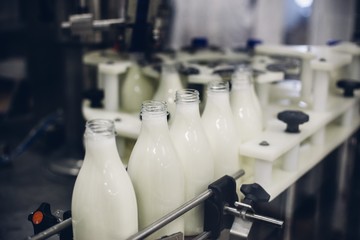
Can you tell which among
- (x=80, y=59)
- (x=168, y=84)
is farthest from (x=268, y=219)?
(x=80, y=59)

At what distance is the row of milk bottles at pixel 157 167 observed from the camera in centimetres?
72

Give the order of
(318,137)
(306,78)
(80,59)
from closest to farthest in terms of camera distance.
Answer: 1. (318,137)
2. (306,78)
3. (80,59)

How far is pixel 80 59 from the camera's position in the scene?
179cm

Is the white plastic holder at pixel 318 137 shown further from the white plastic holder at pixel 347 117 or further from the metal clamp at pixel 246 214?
the metal clamp at pixel 246 214

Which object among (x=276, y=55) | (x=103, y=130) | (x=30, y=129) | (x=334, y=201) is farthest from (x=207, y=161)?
(x=30, y=129)

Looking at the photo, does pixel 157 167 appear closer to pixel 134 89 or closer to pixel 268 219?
pixel 268 219

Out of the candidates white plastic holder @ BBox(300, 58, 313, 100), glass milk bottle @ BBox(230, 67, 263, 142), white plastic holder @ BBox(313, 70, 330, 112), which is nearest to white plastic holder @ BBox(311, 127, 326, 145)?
white plastic holder @ BBox(313, 70, 330, 112)

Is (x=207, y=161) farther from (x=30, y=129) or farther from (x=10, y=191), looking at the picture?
(x=30, y=129)

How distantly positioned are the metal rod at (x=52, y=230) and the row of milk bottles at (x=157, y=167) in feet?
0.06

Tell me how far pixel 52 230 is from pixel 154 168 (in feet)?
0.63

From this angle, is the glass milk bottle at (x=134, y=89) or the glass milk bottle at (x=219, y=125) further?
the glass milk bottle at (x=134, y=89)

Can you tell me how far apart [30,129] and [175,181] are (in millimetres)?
1734

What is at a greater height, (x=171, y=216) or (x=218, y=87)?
(x=218, y=87)

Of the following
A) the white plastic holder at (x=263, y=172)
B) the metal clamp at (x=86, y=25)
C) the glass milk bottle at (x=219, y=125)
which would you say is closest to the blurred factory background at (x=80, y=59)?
the metal clamp at (x=86, y=25)
